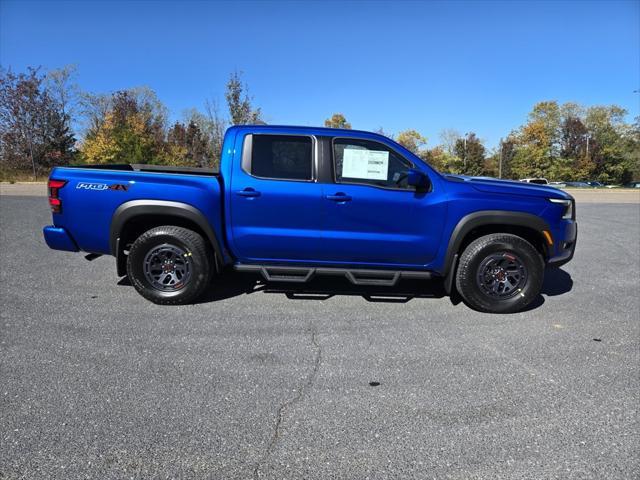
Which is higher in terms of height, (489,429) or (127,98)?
(127,98)

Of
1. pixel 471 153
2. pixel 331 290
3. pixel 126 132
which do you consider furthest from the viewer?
pixel 471 153

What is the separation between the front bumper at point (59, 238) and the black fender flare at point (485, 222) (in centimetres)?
407

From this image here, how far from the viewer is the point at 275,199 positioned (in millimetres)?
4262

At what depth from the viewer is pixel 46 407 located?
254 centimetres

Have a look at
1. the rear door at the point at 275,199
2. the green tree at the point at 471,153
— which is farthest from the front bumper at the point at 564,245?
the green tree at the point at 471,153

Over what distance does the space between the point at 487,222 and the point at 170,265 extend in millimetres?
3407

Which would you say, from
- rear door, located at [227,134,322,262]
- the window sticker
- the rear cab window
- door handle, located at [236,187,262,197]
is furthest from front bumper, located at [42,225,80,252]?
the window sticker

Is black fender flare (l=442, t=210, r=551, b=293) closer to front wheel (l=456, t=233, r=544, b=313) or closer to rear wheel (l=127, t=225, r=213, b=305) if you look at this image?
front wheel (l=456, t=233, r=544, b=313)

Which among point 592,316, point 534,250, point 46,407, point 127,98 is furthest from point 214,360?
point 127,98

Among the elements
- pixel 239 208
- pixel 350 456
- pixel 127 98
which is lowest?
pixel 350 456

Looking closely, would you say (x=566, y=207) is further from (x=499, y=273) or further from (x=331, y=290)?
(x=331, y=290)

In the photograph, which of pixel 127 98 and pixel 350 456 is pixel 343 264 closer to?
pixel 350 456

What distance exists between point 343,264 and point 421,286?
1.43m

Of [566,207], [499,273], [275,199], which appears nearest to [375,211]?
[275,199]
